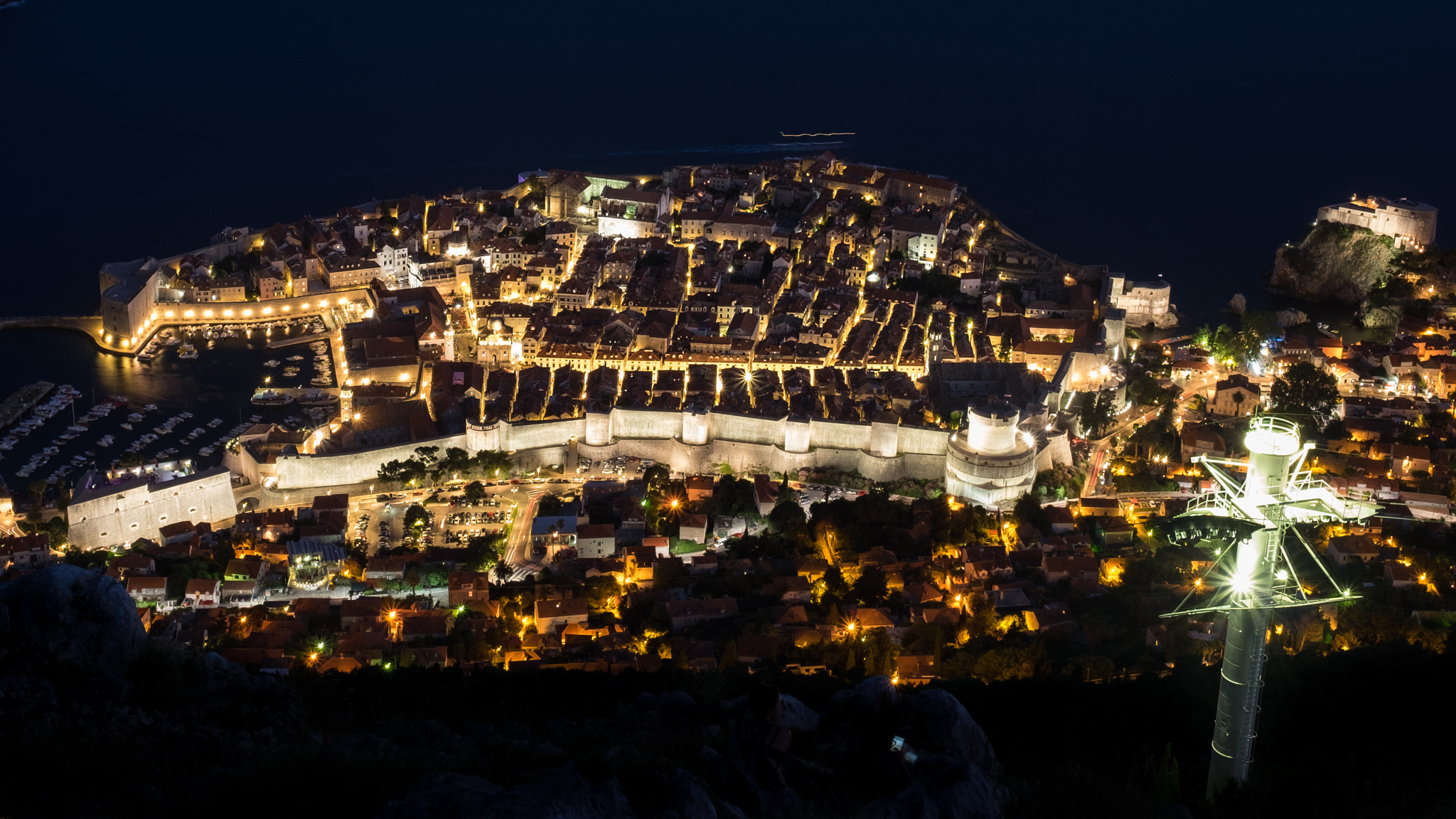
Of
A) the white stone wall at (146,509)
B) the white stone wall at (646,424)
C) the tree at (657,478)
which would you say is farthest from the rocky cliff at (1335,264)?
the white stone wall at (146,509)

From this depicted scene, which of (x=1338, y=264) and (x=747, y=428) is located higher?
(x=1338, y=264)

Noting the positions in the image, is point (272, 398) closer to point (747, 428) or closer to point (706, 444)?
point (706, 444)

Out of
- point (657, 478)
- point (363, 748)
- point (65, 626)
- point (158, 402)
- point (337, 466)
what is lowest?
point (158, 402)

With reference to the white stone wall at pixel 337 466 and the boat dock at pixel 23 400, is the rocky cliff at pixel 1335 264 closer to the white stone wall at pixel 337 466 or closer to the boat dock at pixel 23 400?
the white stone wall at pixel 337 466

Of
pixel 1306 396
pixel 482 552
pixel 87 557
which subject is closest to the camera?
pixel 87 557

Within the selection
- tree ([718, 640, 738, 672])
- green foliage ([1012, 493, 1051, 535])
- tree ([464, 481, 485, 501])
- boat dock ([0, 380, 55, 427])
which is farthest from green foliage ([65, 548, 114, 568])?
green foliage ([1012, 493, 1051, 535])

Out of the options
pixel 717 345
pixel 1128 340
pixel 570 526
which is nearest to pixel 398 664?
pixel 570 526

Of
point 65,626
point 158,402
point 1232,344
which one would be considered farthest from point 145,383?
point 1232,344
